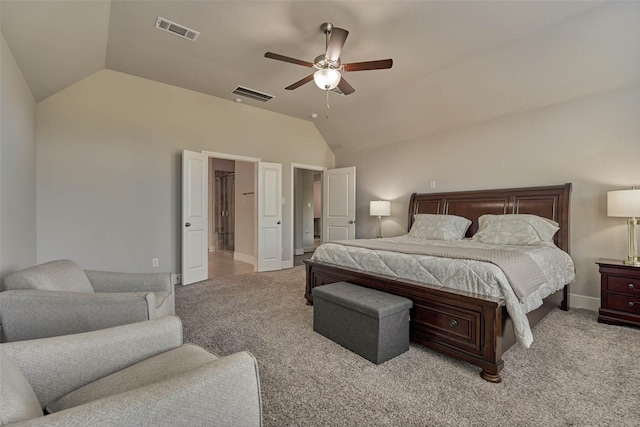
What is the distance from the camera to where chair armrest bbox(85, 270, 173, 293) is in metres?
2.29

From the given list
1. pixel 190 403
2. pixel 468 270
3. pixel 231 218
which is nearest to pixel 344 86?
pixel 468 270

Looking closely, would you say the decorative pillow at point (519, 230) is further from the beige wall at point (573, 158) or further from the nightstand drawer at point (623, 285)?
the nightstand drawer at point (623, 285)

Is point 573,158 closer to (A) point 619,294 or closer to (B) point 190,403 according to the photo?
(A) point 619,294

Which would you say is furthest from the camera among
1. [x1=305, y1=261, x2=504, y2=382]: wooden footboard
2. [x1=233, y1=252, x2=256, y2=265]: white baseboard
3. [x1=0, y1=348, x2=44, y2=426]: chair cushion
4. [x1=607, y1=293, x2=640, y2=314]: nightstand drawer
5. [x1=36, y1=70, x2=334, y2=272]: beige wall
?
[x1=233, y1=252, x2=256, y2=265]: white baseboard

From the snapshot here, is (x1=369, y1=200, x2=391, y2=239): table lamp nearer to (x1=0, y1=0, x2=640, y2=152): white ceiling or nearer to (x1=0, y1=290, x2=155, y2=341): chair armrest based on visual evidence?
(x1=0, y1=0, x2=640, y2=152): white ceiling

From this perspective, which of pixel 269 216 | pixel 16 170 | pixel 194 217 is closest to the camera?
pixel 16 170

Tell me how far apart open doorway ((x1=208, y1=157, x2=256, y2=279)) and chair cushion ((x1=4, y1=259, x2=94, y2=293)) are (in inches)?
116

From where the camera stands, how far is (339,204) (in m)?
6.07

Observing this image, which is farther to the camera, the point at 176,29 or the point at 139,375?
the point at 176,29

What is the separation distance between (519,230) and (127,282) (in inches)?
159

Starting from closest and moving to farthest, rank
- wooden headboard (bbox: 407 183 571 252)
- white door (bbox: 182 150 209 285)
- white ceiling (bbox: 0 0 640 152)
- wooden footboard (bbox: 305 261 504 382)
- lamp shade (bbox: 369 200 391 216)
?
1. wooden footboard (bbox: 305 261 504 382)
2. white ceiling (bbox: 0 0 640 152)
3. wooden headboard (bbox: 407 183 571 252)
4. white door (bbox: 182 150 209 285)
5. lamp shade (bbox: 369 200 391 216)

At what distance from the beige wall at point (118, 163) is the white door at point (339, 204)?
7.14 ft

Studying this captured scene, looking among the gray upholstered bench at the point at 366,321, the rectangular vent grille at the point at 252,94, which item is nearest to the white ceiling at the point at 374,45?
the rectangular vent grille at the point at 252,94

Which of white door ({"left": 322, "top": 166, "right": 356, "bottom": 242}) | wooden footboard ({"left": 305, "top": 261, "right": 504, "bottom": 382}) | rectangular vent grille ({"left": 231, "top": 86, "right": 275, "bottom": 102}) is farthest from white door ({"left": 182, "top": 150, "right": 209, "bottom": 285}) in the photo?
wooden footboard ({"left": 305, "top": 261, "right": 504, "bottom": 382})
